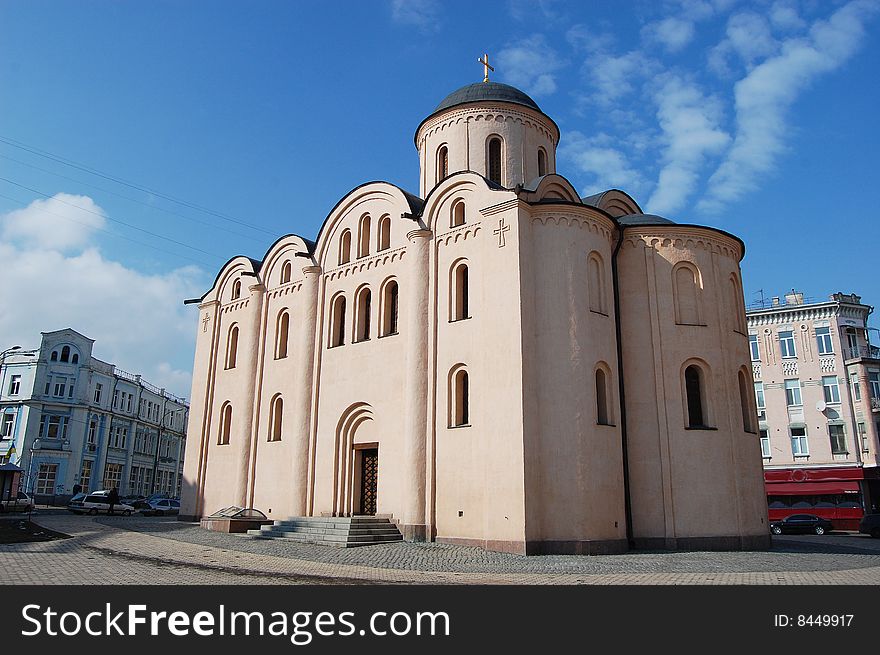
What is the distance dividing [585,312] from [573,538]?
607 cm

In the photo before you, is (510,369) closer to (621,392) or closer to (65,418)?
(621,392)

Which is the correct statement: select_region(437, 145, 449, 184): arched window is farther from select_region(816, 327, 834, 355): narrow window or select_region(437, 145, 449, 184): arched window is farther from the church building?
select_region(816, 327, 834, 355): narrow window

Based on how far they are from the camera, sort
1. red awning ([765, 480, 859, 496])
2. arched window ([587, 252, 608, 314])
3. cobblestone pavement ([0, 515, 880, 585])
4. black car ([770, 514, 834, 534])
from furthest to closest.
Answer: red awning ([765, 480, 859, 496]) → black car ([770, 514, 834, 534]) → arched window ([587, 252, 608, 314]) → cobblestone pavement ([0, 515, 880, 585])

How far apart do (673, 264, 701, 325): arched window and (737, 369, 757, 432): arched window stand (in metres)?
2.40

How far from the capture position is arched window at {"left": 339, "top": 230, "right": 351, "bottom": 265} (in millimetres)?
24811

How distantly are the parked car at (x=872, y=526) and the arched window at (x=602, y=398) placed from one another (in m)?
16.9

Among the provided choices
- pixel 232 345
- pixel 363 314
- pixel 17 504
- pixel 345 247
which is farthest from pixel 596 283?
pixel 17 504

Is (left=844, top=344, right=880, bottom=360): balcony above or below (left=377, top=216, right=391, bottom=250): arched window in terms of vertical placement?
below

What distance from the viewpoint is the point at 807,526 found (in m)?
32.3

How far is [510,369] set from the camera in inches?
712

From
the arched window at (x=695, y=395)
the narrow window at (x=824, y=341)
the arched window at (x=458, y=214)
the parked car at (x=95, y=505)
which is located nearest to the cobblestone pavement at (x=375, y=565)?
the arched window at (x=695, y=395)

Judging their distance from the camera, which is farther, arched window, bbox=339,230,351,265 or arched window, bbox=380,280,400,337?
arched window, bbox=339,230,351,265

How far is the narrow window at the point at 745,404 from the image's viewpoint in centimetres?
2069

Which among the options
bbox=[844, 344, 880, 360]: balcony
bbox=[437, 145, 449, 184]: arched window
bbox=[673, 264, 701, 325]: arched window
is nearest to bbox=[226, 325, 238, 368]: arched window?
bbox=[437, 145, 449, 184]: arched window
